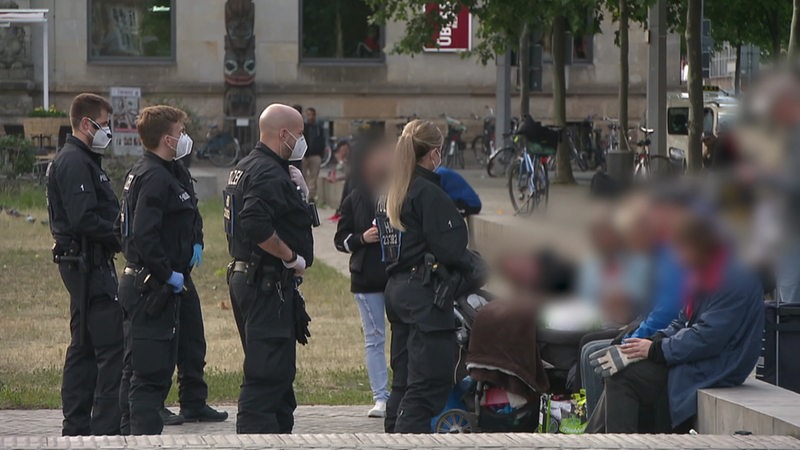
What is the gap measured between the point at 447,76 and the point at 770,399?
31.8 metres

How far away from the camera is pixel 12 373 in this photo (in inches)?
Answer: 393

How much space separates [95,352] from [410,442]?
2341 millimetres

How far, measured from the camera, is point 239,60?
1457 inches

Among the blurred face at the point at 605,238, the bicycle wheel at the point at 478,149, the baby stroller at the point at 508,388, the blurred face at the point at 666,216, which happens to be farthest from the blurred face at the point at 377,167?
the bicycle wheel at the point at 478,149

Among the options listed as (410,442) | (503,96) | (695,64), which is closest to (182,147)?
(410,442)

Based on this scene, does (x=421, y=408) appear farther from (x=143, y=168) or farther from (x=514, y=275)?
(x=514, y=275)

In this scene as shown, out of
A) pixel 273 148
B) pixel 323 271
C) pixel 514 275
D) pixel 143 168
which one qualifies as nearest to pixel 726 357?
pixel 273 148

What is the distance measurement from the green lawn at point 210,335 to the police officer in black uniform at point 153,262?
6.49ft

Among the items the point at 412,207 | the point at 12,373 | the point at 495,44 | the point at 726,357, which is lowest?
the point at 12,373

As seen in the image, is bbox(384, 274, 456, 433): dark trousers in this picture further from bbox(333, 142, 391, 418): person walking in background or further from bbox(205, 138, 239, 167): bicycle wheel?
A: bbox(205, 138, 239, 167): bicycle wheel

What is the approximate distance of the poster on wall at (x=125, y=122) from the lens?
2170cm

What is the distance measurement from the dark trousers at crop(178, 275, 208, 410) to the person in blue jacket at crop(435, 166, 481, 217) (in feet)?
5.35

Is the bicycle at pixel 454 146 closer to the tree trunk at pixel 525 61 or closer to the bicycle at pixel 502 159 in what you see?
the bicycle at pixel 502 159

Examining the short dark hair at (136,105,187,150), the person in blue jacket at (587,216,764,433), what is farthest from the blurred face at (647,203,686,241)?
the short dark hair at (136,105,187,150)
